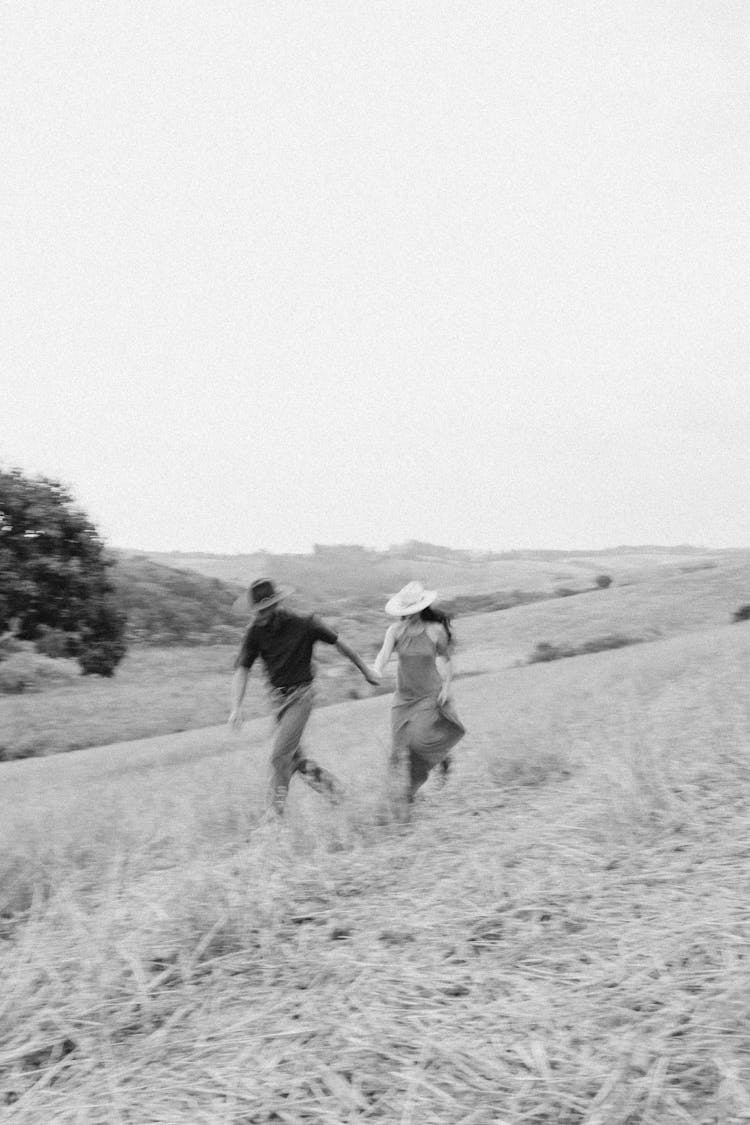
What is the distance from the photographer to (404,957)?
3.69 m

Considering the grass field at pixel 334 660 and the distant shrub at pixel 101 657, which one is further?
the grass field at pixel 334 660

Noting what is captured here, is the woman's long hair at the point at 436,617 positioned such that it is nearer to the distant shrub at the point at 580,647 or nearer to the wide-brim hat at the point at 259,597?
the wide-brim hat at the point at 259,597

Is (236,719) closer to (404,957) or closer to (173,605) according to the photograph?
(404,957)

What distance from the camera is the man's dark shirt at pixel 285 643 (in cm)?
767

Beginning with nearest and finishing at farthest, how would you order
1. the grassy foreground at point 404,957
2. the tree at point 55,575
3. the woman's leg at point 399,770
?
the grassy foreground at point 404,957
the woman's leg at point 399,770
the tree at point 55,575

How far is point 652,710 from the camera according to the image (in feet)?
31.2

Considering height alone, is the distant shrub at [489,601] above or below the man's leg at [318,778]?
below

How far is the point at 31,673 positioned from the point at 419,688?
1425 inches

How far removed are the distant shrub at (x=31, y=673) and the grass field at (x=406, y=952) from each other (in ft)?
112

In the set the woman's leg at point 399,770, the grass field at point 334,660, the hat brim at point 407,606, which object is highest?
the hat brim at point 407,606

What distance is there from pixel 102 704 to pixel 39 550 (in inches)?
482

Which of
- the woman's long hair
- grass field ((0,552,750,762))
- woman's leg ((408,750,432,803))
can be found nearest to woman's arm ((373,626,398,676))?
the woman's long hair

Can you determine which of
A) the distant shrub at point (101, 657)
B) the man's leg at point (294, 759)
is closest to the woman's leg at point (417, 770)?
the man's leg at point (294, 759)

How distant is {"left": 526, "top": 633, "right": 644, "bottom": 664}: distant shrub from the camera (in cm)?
3541
